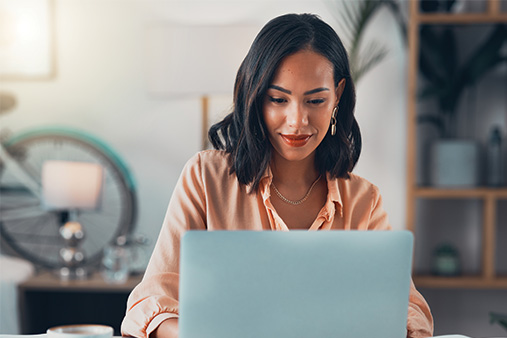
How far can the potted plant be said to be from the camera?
2.75 metres

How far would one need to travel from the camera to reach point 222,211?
1244mm

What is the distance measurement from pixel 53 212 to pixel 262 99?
83.9 inches

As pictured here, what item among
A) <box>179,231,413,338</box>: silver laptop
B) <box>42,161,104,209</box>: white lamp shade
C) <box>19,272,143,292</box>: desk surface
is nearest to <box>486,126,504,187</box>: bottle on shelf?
<box>19,272,143,292</box>: desk surface

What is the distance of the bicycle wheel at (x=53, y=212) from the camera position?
304cm

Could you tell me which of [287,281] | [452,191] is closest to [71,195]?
[452,191]

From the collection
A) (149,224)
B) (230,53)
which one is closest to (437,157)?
(230,53)

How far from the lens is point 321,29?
1.24 metres

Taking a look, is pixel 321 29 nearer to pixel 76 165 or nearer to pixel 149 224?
pixel 76 165

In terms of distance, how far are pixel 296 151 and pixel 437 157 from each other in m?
1.70

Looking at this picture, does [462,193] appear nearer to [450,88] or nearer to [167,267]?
[450,88]

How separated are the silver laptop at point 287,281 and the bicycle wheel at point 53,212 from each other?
232 centimetres

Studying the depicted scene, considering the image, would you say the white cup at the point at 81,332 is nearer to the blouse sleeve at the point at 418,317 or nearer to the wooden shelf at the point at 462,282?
the blouse sleeve at the point at 418,317

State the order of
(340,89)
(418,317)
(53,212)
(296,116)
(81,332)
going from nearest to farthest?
(81,332) < (418,317) < (296,116) < (340,89) < (53,212)

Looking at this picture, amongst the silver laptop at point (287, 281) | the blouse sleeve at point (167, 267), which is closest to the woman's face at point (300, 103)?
the blouse sleeve at point (167, 267)
